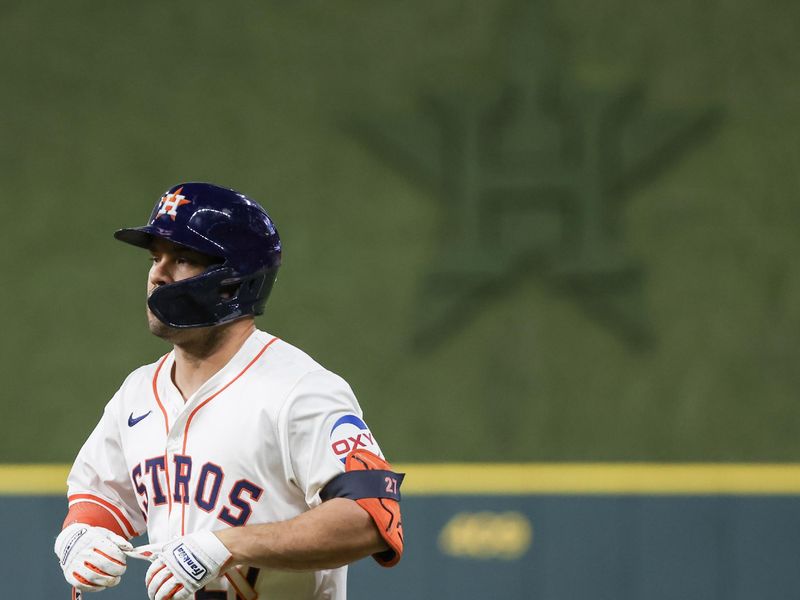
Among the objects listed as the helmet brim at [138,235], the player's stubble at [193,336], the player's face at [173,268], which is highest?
→ the helmet brim at [138,235]

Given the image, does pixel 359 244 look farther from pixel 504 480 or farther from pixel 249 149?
pixel 504 480

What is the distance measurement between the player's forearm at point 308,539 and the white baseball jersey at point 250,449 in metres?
0.08

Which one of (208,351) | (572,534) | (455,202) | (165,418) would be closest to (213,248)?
(208,351)

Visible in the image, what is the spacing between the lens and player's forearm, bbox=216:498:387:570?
2160mm

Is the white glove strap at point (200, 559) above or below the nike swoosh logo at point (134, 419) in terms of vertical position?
below

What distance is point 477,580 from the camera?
5.27 meters

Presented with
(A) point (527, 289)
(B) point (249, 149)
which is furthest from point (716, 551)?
(B) point (249, 149)

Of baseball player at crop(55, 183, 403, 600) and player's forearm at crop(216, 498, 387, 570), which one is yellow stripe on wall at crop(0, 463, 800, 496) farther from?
player's forearm at crop(216, 498, 387, 570)

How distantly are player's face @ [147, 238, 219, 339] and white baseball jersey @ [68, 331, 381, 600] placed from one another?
15 cm

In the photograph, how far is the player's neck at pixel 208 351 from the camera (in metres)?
2.49

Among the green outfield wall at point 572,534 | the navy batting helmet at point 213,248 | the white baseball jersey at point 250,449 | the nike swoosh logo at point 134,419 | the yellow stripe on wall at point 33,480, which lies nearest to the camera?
the white baseball jersey at point 250,449

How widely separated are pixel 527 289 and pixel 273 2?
5.95 ft

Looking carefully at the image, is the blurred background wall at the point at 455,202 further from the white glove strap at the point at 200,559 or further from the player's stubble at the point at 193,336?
the white glove strap at the point at 200,559

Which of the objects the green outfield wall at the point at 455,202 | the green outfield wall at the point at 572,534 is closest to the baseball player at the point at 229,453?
the green outfield wall at the point at 572,534
